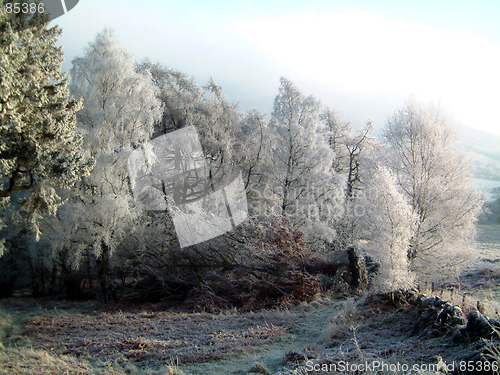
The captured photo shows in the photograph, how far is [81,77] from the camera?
48.9 ft

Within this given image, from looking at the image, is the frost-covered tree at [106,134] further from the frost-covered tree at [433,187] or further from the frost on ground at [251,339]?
the frost-covered tree at [433,187]

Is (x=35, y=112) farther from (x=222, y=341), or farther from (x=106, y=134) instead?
(x=222, y=341)

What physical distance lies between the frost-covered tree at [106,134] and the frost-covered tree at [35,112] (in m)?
4.62

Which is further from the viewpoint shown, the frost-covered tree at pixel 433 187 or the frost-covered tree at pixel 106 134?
the frost-covered tree at pixel 106 134

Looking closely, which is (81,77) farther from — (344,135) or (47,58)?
(344,135)

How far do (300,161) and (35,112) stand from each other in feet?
44.6

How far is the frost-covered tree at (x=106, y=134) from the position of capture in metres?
14.1

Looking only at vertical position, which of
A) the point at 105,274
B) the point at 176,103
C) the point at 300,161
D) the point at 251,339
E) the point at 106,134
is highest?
the point at 176,103

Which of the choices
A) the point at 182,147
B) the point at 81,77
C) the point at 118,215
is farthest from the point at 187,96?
the point at 118,215

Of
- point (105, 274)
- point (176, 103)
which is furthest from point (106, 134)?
point (176, 103)

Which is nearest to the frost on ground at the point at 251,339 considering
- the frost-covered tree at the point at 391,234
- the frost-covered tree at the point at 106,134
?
the frost-covered tree at the point at 391,234

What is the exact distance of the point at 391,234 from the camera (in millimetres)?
8938

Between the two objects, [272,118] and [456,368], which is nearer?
[456,368]

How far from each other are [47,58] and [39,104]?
47.1 inches
